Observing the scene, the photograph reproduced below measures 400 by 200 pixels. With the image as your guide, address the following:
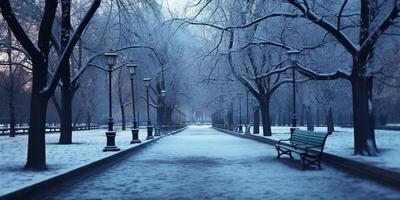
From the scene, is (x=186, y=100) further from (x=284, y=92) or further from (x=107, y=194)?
(x=107, y=194)

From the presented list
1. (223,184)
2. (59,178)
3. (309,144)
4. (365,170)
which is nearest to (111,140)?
(309,144)

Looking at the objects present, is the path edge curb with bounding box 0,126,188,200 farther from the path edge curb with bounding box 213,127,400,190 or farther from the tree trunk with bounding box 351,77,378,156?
the tree trunk with bounding box 351,77,378,156

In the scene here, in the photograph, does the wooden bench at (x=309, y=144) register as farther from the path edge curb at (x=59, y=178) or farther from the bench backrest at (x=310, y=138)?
the path edge curb at (x=59, y=178)

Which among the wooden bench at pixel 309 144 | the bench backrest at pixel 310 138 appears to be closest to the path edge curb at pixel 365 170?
the wooden bench at pixel 309 144

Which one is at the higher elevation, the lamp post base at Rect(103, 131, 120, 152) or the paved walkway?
the lamp post base at Rect(103, 131, 120, 152)

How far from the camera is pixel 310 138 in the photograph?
17141mm

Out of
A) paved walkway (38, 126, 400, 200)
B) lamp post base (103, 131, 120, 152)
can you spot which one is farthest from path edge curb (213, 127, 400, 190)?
lamp post base (103, 131, 120, 152)

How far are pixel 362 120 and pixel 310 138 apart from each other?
235cm

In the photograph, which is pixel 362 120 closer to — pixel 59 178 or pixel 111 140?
pixel 59 178

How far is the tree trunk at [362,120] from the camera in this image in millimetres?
18000

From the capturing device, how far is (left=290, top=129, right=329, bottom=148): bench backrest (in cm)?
1574

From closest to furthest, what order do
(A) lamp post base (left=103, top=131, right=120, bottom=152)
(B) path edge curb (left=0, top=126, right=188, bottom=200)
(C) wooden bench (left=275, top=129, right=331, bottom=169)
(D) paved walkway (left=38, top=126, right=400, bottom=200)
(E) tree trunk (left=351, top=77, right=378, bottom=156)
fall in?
(B) path edge curb (left=0, top=126, right=188, bottom=200)
(D) paved walkway (left=38, top=126, right=400, bottom=200)
(C) wooden bench (left=275, top=129, right=331, bottom=169)
(E) tree trunk (left=351, top=77, right=378, bottom=156)
(A) lamp post base (left=103, top=131, right=120, bottom=152)

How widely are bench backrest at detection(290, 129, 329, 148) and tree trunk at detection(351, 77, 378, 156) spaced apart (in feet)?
5.84

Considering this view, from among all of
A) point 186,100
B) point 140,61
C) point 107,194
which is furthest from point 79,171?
point 186,100
